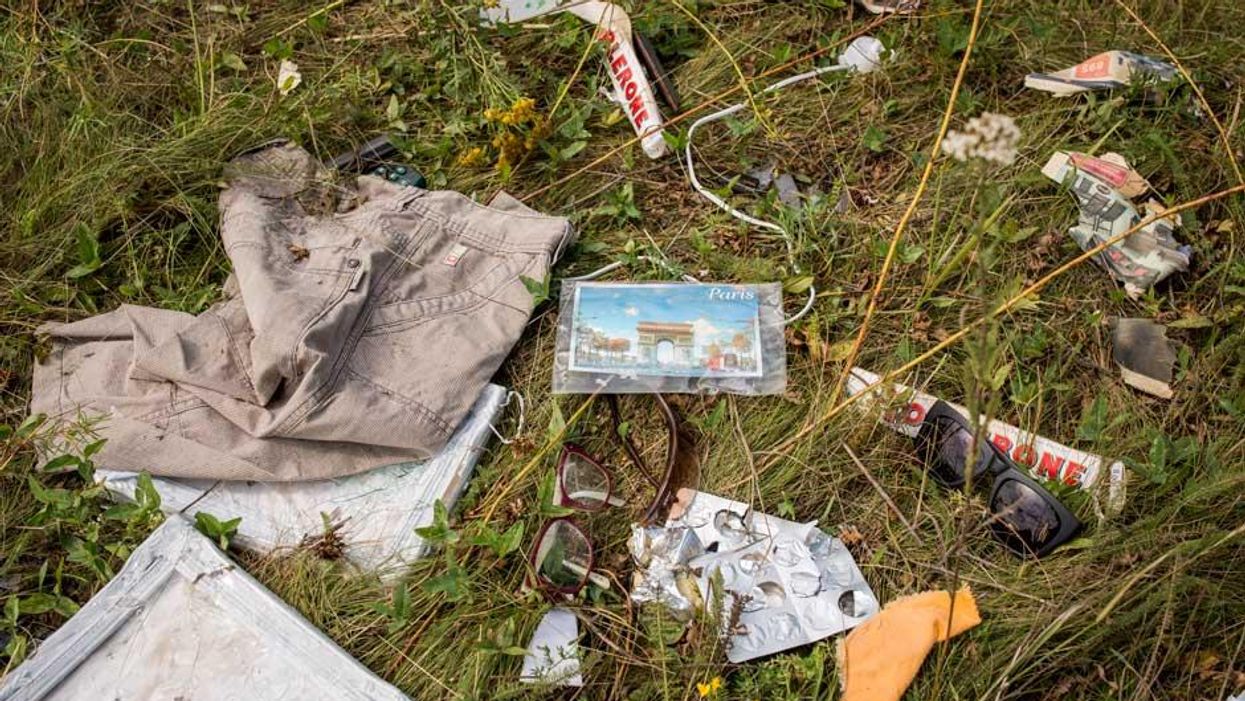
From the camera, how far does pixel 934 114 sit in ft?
9.80

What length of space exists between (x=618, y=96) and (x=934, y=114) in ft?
3.40

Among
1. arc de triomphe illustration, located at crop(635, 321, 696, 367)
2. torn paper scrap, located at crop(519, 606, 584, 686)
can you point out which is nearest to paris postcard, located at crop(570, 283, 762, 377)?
arc de triomphe illustration, located at crop(635, 321, 696, 367)

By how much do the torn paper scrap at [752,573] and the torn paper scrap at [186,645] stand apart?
67 cm

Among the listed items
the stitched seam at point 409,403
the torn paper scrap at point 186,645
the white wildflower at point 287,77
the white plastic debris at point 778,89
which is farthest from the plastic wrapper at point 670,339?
the white wildflower at point 287,77

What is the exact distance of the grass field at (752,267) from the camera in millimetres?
2068

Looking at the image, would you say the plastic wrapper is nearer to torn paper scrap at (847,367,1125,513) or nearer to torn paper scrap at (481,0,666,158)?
torn paper scrap at (847,367,1125,513)

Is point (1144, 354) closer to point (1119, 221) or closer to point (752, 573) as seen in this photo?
point (1119, 221)

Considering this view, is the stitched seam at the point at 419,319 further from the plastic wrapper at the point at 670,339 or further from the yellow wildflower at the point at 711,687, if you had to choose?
the yellow wildflower at the point at 711,687

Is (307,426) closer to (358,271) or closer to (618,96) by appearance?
(358,271)

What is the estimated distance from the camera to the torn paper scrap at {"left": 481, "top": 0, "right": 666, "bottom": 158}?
2908mm

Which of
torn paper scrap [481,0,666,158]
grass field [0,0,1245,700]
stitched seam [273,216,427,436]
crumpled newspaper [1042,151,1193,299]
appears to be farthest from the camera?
torn paper scrap [481,0,666,158]

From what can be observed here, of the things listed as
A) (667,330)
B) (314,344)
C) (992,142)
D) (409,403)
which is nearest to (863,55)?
(667,330)

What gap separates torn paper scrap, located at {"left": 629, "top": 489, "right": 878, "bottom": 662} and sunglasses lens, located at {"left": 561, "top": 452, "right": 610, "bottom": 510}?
0.13m

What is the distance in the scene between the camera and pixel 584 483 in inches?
91.6
